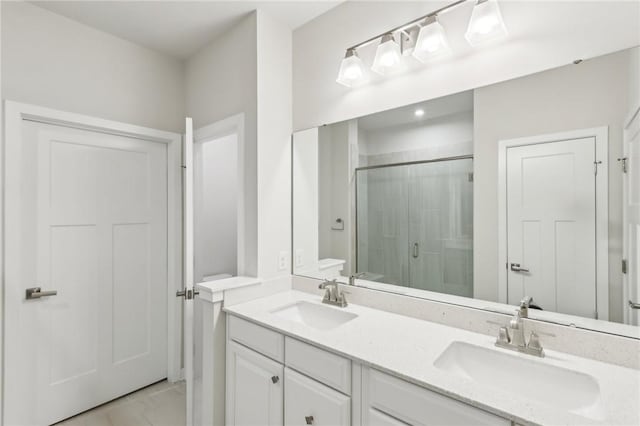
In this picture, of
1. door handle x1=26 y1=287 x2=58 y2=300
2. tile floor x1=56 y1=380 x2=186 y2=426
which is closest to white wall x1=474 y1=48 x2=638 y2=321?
tile floor x1=56 y1=380 x2=186 y2=426

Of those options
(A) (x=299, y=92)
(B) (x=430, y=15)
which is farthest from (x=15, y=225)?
(B) (x=430, y=15)

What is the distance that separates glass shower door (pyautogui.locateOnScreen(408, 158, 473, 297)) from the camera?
1.44 m

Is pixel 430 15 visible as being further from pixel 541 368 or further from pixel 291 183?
pixel 541 368

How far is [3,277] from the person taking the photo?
1.76 m

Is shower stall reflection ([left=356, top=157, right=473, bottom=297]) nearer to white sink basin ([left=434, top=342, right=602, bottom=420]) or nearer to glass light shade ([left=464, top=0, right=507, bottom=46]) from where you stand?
white sink basin ([left=434, top=342, right=602, bottom=420])

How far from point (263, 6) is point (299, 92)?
0.53m

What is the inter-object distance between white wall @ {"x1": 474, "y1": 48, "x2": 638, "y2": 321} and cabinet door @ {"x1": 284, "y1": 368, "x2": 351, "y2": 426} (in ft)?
2.47

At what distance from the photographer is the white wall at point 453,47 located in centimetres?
116

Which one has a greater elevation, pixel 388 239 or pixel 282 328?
pixel 388 239

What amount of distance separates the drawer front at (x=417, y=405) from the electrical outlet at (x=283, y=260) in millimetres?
1046

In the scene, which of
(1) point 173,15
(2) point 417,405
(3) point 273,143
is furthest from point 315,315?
(1) point 173,15

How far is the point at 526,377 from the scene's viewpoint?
3.60 ft

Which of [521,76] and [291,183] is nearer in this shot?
[521,76]

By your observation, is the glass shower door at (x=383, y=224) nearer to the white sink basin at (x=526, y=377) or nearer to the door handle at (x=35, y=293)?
the white sink basin at (x=526, y=377)
